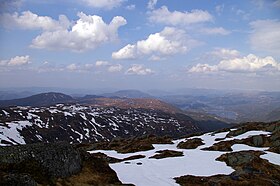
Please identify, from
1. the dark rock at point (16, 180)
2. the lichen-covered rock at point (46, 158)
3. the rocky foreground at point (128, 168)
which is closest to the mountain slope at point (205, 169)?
the rocky foreground at point (128, 168)

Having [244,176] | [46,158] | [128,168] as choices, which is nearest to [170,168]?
[128,168]

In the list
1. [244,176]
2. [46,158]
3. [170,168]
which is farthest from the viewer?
[170,168]

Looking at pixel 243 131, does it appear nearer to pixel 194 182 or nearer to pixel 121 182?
pixel 194 182

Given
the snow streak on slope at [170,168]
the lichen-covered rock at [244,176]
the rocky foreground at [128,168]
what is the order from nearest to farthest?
the rocky foreground at [128,168] → the lichen-covered rock at [244,176] → the snow streak on slope at [170,168]

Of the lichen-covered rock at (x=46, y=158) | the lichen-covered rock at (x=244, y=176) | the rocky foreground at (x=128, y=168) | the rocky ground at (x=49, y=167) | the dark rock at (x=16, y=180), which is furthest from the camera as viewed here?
the lichen-covered rock at (x=244, y=176)

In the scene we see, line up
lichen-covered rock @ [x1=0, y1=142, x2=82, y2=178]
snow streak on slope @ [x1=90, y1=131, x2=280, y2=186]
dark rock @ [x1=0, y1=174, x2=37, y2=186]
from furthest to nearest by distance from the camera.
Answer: snow streak on slope @ [x1=90, y1=131, x2=280, y2=186] < lichen-covered rock @ [x1=0, y1=142, x2=82, y2=178] < dark rock @ [x1=0, y1=174, x2=37, y2=186]

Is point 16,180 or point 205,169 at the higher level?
point 16,180

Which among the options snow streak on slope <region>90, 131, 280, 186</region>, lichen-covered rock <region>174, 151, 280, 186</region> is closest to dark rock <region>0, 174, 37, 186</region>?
snow streak on slope <region>90, 131, 280, 186</region>

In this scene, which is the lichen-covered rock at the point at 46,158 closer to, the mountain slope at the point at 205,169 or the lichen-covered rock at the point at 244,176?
the mountain slope at the point at 205,169

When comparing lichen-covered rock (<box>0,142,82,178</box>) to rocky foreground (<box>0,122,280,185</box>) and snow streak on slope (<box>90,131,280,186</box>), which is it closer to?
rocky foreground (<box>0,122,280,185</box>)

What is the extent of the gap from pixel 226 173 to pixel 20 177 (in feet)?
80.1

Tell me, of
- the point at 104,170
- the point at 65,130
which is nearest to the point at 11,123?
the point at 65,130

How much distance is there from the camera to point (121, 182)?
27.3 metres

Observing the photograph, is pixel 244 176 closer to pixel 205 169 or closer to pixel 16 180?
pixel 205 169
